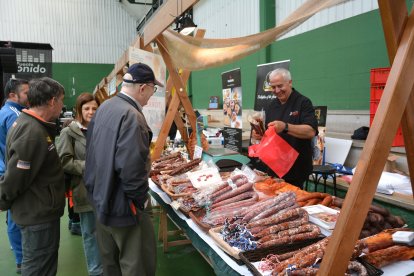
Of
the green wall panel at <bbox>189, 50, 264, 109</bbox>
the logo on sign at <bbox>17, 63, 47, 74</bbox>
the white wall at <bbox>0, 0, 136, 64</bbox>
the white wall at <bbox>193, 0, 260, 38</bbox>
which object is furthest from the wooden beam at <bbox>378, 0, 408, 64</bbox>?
the white wall at <bbox>0, 0, 136, 64</bbox>

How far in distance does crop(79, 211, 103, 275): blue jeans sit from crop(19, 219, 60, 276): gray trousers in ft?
1.68

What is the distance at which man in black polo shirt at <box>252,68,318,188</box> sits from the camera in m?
2.95

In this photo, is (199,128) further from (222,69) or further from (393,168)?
(222,69)

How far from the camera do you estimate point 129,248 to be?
220 centimetres

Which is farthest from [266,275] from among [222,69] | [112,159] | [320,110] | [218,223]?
[222,69]

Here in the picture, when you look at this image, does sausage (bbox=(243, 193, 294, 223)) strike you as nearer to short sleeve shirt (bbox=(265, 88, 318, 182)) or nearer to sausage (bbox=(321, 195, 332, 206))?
sausage (bbox=(321, 195, 332, 206))

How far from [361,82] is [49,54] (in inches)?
343

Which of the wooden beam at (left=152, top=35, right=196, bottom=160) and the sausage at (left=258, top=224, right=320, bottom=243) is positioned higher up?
the wooden beam at (left=152, top=35, right=196, bottom=160)

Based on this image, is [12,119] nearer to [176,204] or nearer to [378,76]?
[176,204]

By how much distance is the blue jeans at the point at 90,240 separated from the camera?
9.80 feet

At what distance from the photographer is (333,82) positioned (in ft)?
17.6

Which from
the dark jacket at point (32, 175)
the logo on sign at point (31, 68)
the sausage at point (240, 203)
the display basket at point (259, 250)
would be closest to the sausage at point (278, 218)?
the display basket at point (259, 250)

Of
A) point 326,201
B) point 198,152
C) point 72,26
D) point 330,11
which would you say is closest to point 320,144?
point 198,152

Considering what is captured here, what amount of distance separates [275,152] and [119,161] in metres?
1.38
